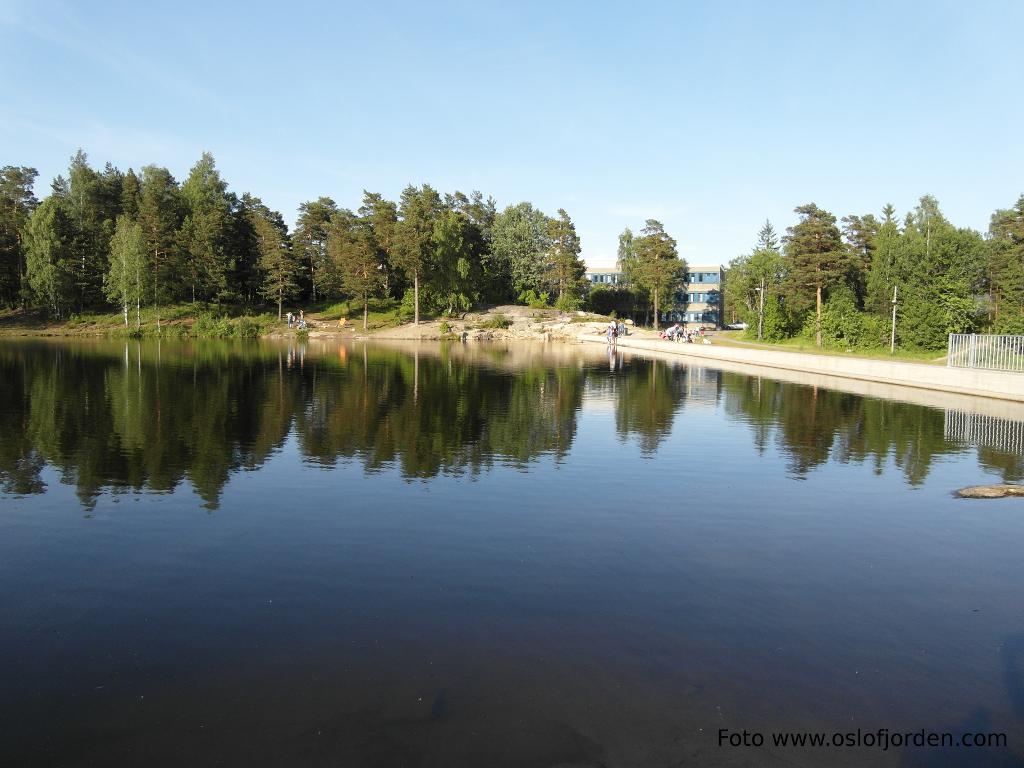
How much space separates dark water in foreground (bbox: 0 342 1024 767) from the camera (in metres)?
5.90

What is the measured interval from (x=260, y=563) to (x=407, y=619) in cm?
295

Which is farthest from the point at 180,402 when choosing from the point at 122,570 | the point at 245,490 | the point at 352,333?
the point at 352,333

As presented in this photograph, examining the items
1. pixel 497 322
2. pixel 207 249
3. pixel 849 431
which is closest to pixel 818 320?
pixel 497 322

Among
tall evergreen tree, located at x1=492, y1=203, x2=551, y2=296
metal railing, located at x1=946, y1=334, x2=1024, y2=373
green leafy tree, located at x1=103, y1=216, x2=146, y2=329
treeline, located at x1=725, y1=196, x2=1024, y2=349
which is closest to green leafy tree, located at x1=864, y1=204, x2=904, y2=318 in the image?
treeline, located at x1=725, y1=196, x2=1024, y2=349

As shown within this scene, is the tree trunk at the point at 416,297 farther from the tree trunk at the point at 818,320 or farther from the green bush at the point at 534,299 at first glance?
the tree trunk at the point at 818,320

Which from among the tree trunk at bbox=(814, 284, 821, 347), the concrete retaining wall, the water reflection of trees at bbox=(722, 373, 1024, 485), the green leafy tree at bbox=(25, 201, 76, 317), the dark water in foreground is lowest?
the dark water in foreground

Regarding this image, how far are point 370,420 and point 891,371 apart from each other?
1071 inches

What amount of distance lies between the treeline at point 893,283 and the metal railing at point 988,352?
1012 cm

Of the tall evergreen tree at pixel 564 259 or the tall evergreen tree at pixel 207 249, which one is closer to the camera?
the tall evergreen tree at pixel 207 249

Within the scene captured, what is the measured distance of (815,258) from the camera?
5747 cm

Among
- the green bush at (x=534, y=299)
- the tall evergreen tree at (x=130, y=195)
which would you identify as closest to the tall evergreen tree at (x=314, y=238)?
the tall evergreen tree at (x=130, y=195)

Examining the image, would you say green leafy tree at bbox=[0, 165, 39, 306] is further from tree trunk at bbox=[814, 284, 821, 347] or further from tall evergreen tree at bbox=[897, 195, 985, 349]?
tall evergreen tree at bbox=[897, 195, 985, 349]

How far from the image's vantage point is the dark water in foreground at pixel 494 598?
5902 mm

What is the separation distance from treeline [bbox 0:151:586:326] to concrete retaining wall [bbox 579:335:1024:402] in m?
39.9
